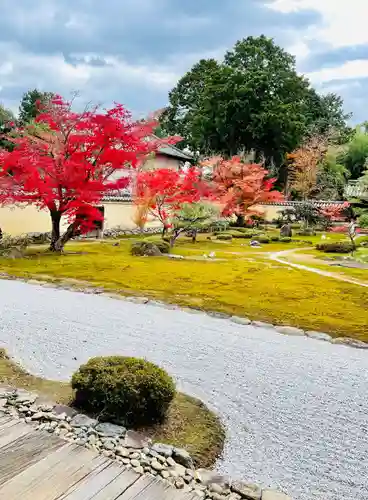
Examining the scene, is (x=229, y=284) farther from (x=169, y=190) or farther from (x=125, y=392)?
(x=169, y=190)

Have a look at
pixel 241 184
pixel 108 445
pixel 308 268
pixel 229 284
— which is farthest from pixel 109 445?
pixel 241 184

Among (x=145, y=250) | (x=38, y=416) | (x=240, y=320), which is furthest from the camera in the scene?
(x=145, y=250)

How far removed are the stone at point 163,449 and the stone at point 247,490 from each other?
56cm

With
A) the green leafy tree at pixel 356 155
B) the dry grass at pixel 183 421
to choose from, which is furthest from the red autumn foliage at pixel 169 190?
the green leafy tree at pixel 356 155

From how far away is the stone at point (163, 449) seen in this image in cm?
339

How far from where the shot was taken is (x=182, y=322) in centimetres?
727

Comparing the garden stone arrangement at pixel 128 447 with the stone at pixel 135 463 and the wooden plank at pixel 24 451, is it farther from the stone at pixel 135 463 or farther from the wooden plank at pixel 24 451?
the wooden plank at pixel 24 451

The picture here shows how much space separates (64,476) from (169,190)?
15952 mm

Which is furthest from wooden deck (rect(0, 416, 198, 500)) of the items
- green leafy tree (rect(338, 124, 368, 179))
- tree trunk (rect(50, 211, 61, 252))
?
green leafy tree (rect(338, 124, 368, 179))

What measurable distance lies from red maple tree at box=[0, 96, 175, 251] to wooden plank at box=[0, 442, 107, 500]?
10891 mm

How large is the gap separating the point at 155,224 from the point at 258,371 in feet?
69.3

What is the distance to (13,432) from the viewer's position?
3.39m

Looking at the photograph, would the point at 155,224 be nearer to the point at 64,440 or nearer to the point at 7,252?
the point at 7,252

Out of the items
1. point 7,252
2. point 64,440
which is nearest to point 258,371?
point 64,440
